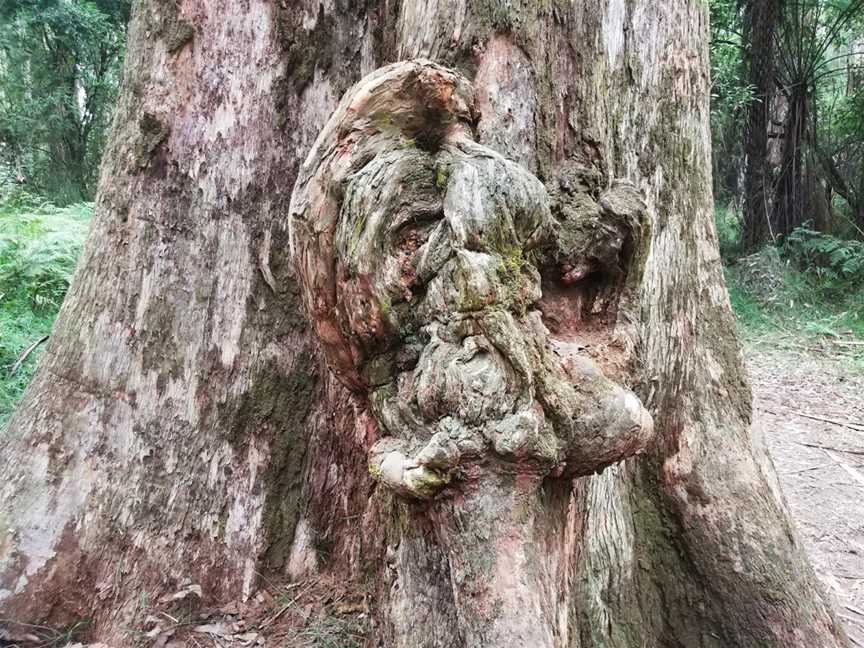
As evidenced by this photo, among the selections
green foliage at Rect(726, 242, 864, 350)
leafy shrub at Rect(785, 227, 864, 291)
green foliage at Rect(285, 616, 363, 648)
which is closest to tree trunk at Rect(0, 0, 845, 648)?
green foliage at Rect(285, 616, 363, 648)

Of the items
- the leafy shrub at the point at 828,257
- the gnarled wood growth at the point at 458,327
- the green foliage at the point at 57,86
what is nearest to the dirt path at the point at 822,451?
the gnarled wood growth at the point at 458,327

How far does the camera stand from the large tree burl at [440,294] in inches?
64.1

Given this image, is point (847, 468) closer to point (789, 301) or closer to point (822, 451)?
point (822, 451)

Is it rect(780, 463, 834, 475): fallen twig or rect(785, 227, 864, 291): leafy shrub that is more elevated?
rect(785, 227, 864, 291): leafy shrub

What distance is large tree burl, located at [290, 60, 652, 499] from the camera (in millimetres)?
1628

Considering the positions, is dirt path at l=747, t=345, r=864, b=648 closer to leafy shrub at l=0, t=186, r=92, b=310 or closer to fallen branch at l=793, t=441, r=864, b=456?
fallen branch at l=793, t=441, r=864, b=456

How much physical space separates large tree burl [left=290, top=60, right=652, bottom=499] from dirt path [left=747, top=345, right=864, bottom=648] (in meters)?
1.77

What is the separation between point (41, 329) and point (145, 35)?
4.07m

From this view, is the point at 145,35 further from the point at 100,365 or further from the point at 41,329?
the point at 41,329

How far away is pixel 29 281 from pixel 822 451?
24.8 feet

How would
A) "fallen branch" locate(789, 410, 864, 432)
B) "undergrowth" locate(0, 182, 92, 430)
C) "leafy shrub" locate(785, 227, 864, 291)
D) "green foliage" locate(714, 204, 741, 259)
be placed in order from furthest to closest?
"green foliage" locate(714, 204, 741, 259)
"leafy shrub" locate(785, 227, 864, 291)
"fallen branch" locate(789, 410, 864, 432)
"undergrowth" locate(0, 182, 92, 430)

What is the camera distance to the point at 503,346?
1645 millimetres

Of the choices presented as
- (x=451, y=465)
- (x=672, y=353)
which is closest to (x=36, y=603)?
(x=451, y=465)

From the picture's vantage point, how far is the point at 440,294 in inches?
67.7
